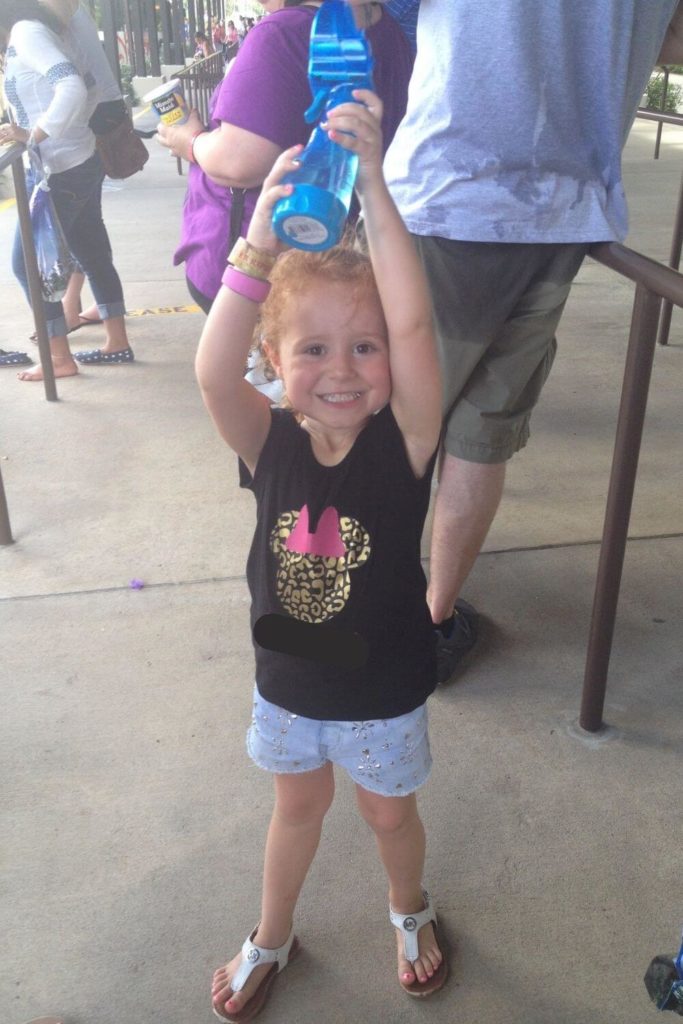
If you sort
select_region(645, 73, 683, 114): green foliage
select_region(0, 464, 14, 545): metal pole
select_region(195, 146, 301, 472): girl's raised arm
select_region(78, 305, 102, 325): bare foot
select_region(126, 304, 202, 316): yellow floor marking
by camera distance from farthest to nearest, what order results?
select_region(645, 73, 683, 114): green foliage
select_region(126, 304, 202, 316): yellow floor marking
select_region(78, 305, 102, 325): bare foot
select_region(0, 464, 14, 545): metal pole
select_region(195, 146, 301, 472): girl's raised arm

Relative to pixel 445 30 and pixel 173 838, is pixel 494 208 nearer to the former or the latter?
pixel 445 30

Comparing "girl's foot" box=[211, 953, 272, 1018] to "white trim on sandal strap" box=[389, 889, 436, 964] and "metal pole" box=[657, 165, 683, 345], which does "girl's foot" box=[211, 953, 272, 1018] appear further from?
"metal pole" box=[657, 165, 683, 345]

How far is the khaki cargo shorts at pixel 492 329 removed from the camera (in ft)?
6.82

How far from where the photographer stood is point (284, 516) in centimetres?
148

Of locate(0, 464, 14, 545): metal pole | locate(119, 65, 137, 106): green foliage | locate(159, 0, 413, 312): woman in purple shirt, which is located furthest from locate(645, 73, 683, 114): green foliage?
locate(0, 464, 14, 545): metal pole

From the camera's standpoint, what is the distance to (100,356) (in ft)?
15.8

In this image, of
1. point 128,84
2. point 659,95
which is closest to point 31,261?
point 659,95

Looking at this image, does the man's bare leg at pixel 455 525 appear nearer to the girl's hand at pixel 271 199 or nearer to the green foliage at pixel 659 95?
the girl's hand at pixel 271 199

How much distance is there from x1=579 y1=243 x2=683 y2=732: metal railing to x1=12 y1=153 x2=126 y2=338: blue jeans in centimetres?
302

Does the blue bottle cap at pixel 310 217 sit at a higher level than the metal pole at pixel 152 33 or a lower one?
higher

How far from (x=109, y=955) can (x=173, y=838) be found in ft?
0.93

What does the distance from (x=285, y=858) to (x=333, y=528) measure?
0.60 meters

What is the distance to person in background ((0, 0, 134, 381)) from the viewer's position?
410cm

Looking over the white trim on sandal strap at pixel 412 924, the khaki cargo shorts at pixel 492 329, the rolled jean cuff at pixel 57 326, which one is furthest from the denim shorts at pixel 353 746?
the rolled jean cuff at pixel 57 326
